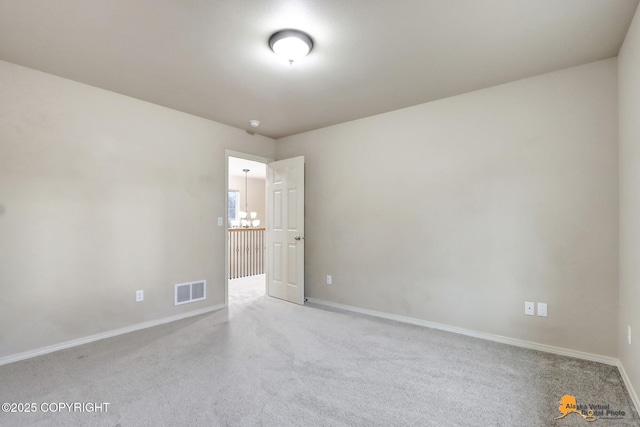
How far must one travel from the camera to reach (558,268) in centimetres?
271

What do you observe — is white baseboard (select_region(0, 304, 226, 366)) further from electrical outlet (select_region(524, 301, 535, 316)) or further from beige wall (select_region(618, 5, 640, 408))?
beige wall (select_region(618, 5, 640, 408))

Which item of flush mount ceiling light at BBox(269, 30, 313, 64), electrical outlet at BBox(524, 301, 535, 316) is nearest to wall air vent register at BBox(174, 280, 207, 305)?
flush mount ceiling light at BBox(269, 30, 313, 64)

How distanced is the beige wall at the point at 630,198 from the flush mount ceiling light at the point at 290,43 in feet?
6.87

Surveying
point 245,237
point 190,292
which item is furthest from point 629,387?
point 245,237

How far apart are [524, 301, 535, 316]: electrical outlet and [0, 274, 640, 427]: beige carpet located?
0.33 meters

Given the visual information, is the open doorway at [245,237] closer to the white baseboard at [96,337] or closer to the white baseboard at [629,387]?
the white baseboard at [96,337]

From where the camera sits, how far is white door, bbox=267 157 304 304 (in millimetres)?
4375

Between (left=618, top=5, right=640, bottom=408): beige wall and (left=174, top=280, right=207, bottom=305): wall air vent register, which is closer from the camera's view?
(left=618, top=5, right=640, bottom=408): beige wall

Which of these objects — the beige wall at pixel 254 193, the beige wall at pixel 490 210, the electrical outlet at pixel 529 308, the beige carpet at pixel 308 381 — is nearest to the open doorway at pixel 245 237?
the beige wall at pixel 254 193

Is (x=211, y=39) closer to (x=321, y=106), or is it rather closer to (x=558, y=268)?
(x=321, y=106)

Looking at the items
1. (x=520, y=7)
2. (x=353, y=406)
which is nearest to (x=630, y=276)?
(x=520, y=7)

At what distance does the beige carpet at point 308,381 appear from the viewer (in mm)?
1851

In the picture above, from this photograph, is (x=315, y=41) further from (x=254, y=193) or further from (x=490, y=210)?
(x=254, y=193)

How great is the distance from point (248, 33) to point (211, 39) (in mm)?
293
